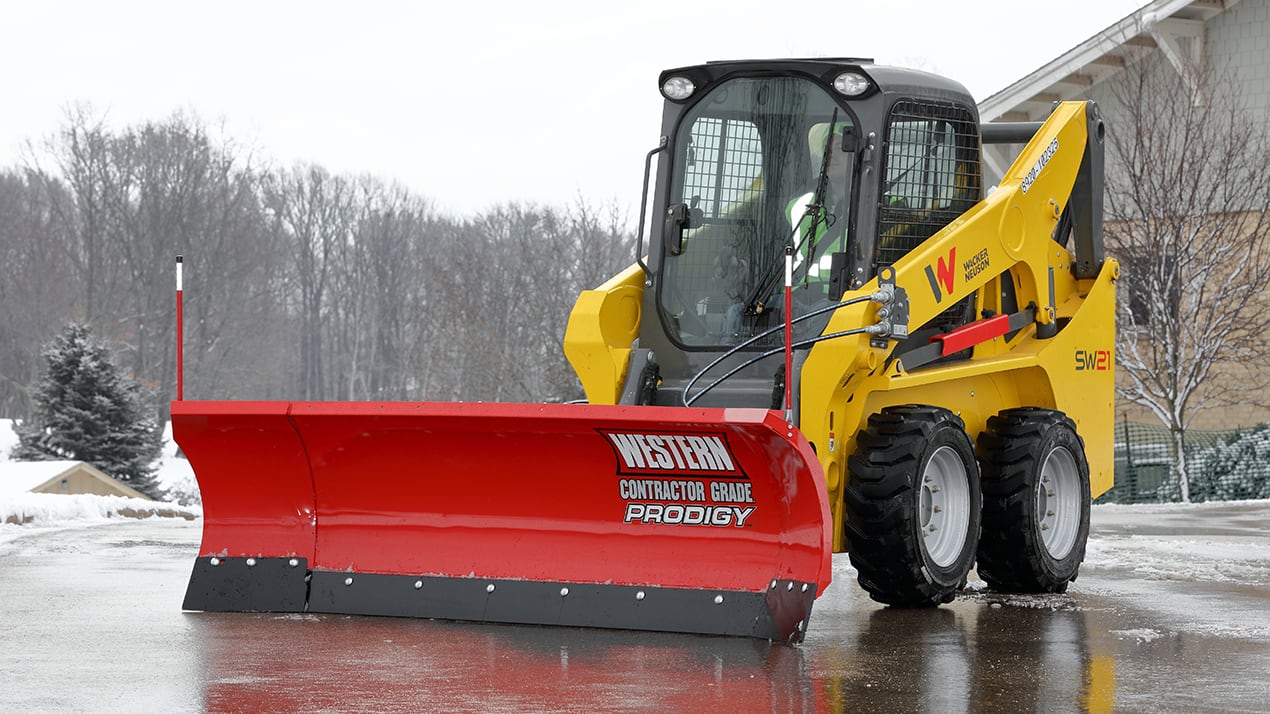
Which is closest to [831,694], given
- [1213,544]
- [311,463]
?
[311,463]

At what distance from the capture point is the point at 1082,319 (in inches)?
389

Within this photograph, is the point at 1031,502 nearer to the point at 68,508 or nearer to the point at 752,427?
the point at 752,427

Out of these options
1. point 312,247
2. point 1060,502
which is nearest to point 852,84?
point 1060,502

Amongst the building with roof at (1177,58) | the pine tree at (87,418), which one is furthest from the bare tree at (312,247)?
the building with roof at (1177,58)

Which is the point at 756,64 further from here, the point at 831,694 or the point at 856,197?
the point at 831,694

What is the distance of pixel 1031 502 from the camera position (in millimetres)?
8719

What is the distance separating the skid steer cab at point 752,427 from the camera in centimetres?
720

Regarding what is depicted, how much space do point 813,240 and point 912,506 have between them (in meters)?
1.57

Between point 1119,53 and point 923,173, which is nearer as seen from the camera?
point 923,173

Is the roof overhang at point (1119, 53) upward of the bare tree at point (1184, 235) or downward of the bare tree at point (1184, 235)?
upward

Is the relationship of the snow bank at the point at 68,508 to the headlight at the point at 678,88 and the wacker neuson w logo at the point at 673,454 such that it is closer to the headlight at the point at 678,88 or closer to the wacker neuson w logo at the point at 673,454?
the headlight at the point at 678,88

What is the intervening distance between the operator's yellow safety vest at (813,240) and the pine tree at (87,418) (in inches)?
750

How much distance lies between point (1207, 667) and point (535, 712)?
266cm

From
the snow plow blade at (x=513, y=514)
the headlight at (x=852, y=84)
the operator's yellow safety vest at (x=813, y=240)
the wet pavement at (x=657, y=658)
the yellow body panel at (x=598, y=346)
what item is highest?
the headlight at (x=852, y=84)
